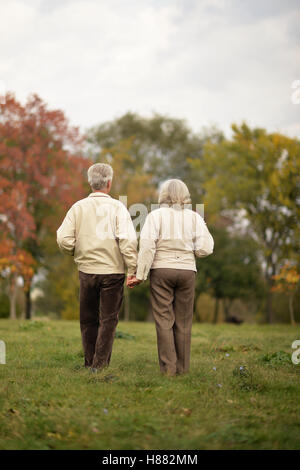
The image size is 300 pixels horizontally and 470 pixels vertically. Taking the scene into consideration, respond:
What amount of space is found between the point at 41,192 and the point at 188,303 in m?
17.8

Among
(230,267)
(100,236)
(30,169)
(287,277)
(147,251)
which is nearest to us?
(147,251)

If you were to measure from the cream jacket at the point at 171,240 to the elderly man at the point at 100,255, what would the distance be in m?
0.21

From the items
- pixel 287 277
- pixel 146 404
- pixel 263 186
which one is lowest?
pixel 146 404

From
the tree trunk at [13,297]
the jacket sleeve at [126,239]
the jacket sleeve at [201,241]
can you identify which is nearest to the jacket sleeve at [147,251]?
the jacket sleeve at [126,239]

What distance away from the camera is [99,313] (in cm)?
612

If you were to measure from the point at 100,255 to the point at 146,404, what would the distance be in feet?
6.76

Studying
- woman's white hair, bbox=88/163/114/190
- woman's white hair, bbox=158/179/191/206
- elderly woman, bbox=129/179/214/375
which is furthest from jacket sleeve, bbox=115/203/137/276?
woman's white hair, bbox=158/179/191/206

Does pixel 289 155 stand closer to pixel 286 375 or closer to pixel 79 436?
pixel 286 375

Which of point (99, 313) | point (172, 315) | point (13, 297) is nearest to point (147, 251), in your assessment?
point (172, 315)

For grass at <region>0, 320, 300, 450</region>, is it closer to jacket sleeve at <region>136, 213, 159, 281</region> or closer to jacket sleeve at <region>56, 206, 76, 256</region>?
jacket sleeve at <region>136, 213, 159, 281</region>

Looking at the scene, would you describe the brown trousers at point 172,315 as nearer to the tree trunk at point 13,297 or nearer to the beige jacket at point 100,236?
the beige jacket at point 100,236

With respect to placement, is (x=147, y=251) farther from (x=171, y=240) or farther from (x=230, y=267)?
(x=230, y=267)

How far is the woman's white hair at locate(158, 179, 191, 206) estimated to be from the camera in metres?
6.05
